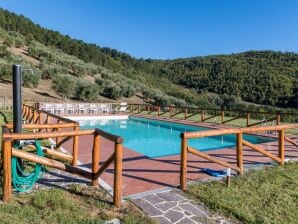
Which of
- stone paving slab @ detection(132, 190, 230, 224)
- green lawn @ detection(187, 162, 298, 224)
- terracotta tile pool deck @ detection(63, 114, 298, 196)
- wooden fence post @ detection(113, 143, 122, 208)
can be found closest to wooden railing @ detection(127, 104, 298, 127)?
terracotta tile pool deck @ detection(63, 114, 298, 196)

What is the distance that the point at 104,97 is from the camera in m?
35.5

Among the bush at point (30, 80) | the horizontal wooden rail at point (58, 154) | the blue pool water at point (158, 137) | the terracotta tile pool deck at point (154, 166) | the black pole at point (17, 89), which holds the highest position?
the bush at point (30, 80)

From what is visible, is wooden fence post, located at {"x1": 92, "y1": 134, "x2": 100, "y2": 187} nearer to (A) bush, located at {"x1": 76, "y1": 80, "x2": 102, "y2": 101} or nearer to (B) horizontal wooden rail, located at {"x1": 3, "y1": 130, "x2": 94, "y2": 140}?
(B) horizontal wooden rail, located at {"x1": 3, "y1": 130, "x2": 94, "y2": 140}

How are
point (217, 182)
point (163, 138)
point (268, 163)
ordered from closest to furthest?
point (217, 182)
point (268, 163)
point (163, 138)

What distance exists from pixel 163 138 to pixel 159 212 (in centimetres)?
995

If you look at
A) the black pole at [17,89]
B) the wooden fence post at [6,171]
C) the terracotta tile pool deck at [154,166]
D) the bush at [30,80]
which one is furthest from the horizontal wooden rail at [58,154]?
the bush at [30,80]

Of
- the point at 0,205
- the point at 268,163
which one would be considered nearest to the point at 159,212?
the point at 0,205

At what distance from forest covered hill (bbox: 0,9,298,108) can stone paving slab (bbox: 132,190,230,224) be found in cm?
2747

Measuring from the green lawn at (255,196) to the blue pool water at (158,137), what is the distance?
205 inches

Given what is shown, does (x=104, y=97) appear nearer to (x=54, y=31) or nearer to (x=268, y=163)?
(x=268, y=163)

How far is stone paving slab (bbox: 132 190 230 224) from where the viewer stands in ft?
14.5

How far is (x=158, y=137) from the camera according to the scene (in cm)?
1480

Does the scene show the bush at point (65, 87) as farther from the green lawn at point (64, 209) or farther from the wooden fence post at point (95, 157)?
the green lawn at point (64, 209)

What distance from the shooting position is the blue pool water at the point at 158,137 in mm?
12095
